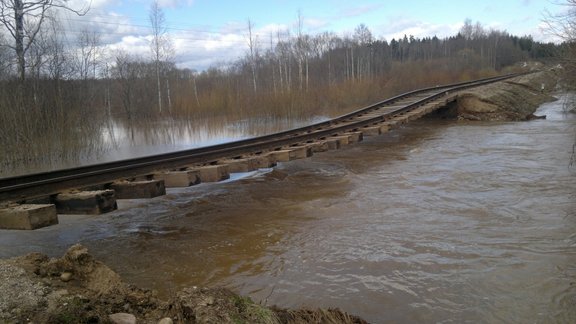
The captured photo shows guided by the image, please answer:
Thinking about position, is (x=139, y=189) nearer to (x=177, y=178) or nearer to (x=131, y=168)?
(x=177, y=178)

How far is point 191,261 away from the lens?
17.0 ft

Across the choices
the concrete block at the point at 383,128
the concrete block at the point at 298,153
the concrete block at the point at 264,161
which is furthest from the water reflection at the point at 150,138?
the concrete block at the point at 298,153

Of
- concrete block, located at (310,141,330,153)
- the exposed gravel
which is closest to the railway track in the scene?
concrete block, located at (310,141,330,153)

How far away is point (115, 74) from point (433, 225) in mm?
30199

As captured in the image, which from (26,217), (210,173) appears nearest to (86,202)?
(26,217)

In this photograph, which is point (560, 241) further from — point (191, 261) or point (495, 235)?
point (191, 261)

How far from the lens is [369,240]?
5.61 m

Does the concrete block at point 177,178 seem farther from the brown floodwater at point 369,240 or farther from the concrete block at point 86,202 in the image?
the concrete block at point 86,202

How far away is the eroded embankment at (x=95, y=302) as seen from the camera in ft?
8.16

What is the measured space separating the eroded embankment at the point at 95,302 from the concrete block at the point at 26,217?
1.20 m

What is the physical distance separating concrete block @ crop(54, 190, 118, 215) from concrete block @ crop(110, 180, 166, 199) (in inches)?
22.2

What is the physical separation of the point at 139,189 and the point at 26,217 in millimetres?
1602

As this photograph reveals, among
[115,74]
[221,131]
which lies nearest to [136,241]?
[221,131]

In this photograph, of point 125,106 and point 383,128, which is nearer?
point 383,128
